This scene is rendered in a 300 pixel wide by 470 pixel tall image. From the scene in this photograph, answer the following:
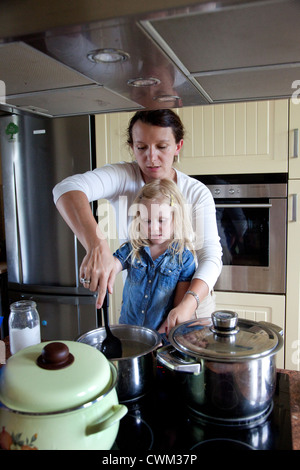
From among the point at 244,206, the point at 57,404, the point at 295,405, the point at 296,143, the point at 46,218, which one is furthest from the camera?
the point at 46,218

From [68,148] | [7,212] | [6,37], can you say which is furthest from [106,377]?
[7,212]

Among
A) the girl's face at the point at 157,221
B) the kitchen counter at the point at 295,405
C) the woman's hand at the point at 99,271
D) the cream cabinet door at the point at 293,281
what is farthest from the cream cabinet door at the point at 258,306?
the woman's hand at the point at 99,271

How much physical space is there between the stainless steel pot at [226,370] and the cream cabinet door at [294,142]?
1.36m

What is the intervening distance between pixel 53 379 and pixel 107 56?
454 mm

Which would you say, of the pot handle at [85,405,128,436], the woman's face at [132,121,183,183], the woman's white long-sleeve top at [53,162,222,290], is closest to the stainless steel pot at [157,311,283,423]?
the pot handle at [85,405,128,436]

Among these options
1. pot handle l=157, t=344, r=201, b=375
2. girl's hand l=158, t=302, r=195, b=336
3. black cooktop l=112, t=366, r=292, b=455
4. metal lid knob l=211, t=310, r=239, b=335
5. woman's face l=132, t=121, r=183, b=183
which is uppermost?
woman's face l=132, t=121, r=183, b=183

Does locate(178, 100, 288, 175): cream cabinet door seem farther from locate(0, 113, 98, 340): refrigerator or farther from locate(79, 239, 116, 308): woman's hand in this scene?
locate(79, 239, 116, 308): woman's hand

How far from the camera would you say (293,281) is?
6.31ft

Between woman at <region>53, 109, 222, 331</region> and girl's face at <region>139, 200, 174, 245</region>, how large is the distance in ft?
0.36

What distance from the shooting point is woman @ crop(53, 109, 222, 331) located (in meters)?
1.06

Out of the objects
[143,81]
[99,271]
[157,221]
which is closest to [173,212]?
[157,221]

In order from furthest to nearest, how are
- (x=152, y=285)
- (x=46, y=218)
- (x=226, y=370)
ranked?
1. (x=46, y=218)
2. (x=152, y=285)
3. (x=226, y=370)

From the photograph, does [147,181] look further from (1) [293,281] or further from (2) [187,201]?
(1) [293,281]

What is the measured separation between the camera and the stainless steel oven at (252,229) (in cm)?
192
